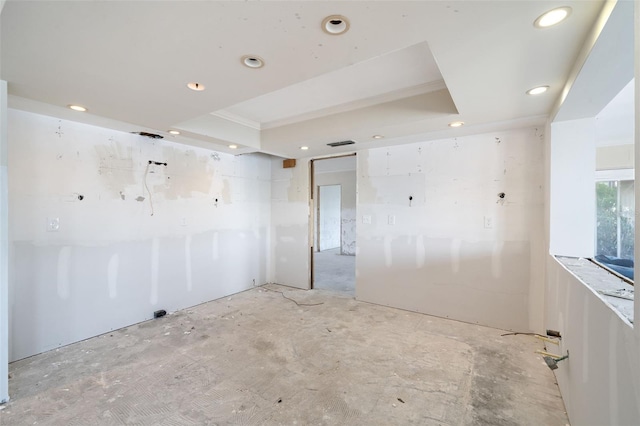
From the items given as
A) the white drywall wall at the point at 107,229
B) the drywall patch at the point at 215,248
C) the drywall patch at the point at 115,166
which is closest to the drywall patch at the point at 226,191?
the white drywall wall at the point at 107,229

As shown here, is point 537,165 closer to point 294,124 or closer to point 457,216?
point 457,216

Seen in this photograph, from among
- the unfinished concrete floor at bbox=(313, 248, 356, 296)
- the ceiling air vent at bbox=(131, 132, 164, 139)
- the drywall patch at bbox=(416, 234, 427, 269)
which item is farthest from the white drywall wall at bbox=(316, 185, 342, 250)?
the ceiling air vent at bbox=(131, 132, 164, 139)

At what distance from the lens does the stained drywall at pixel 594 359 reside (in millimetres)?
917

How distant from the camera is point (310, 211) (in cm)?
462

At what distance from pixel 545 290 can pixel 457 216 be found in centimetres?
112

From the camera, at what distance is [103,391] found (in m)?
1.96

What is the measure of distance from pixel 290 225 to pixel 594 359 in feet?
13.2

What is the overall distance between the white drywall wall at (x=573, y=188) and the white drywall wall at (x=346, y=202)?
591 cm

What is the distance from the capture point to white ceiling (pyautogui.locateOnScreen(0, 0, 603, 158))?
3.93 feet

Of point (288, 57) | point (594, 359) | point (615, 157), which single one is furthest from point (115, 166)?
point (615, 157)

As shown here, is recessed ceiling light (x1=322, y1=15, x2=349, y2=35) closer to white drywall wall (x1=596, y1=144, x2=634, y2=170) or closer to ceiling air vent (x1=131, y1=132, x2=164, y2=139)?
ceiling air vent (x1=131, y1=132, x2=164, y2=139)

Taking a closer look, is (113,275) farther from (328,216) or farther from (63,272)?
(328,216)

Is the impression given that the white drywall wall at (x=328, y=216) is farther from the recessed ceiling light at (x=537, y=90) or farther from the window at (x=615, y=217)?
the recessed ceiling light at (x=537, y=90)

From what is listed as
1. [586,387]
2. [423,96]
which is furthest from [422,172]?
[586,387]
